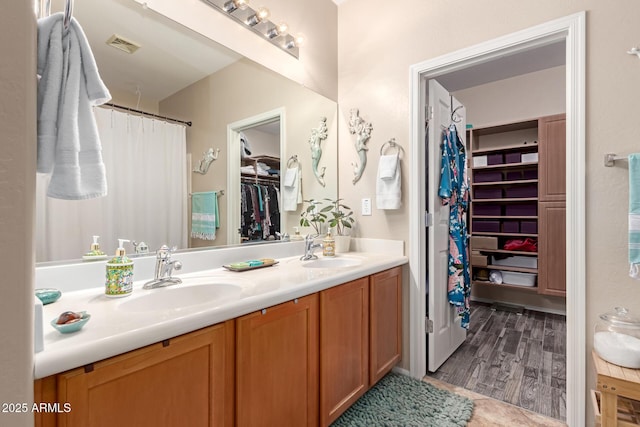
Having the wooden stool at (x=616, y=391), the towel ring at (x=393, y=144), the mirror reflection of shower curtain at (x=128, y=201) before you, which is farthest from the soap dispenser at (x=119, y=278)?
the wooden stool at (x=616, y=391)

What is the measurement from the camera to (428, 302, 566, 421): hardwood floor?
1855mm

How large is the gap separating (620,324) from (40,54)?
228 centimetres

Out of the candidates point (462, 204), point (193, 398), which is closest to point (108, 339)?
point (193, 398)

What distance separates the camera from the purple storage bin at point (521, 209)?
3330mm

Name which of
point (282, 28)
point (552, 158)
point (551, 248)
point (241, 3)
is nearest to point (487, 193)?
point (552, 158)

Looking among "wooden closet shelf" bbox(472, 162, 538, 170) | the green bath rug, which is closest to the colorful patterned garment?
the green bath rug

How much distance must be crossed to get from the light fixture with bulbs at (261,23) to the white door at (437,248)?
97 centimetres

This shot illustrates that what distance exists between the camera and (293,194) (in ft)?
7.25

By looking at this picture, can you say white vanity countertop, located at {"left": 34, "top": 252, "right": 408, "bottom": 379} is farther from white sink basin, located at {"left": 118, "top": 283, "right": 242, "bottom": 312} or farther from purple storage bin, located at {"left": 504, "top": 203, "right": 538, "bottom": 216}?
purple storage bin, located at {"left": 504, "top": 203, "right": 538, "bottom": 216}

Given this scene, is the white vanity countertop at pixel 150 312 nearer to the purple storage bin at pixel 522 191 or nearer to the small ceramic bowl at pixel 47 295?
the small ceramic bowl at pixel 47 295

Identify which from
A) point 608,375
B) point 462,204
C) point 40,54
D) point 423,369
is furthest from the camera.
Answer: point 462,204

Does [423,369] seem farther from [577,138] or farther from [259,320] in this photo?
[577,138]

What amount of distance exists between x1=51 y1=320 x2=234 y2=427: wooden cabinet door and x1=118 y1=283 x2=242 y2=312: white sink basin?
16 cm

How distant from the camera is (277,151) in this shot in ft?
6.89
